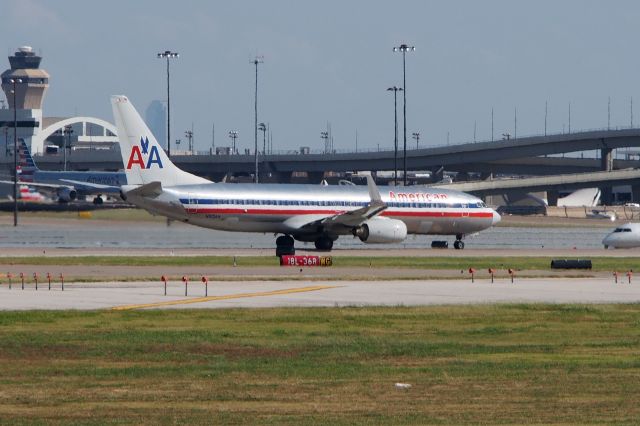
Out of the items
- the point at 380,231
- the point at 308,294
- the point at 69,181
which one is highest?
the point at 69,181

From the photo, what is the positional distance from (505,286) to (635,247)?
3474 centimetres

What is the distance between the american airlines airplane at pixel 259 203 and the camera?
2694 inches

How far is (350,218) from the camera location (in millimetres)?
70938

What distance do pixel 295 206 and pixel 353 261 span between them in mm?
10422

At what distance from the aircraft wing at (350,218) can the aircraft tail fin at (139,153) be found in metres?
7.27

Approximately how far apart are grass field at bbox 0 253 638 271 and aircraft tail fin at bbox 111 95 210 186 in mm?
7170

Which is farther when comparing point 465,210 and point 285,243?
point 465,210

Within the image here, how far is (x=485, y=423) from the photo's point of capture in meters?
21.8

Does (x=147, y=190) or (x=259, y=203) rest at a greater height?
(x=147, y=190)

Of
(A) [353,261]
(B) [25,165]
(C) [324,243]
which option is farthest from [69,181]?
(A) [353,261]

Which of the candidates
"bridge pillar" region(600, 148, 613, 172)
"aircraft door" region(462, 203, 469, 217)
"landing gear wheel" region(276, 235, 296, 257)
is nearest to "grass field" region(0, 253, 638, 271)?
"landing gear wheel" region(276, 235, 296, 257)

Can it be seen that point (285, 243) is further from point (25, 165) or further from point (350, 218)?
point (25, 165)

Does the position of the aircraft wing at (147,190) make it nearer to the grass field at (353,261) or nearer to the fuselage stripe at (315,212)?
the fuselage stripe at (315,212)

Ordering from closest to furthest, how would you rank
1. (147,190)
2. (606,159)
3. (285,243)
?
(147,190), (285,243), (606,159)
